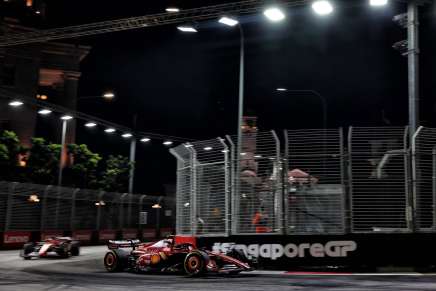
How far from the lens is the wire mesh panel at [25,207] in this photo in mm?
28969

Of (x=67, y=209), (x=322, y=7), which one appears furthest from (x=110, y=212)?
(x=322, y=7)

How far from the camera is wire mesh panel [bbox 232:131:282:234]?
50.2 ft

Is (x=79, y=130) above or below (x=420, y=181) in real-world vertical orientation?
above

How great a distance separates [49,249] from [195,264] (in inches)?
390

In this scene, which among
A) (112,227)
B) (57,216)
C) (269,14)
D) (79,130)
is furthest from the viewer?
(79,130)

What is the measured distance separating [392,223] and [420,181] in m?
1.30

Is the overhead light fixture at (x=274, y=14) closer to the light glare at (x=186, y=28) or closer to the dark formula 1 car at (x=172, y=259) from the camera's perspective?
the light glare at (x=186, y=28)

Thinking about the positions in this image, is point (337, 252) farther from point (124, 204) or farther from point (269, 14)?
point (124, 204)

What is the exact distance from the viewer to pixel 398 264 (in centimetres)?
1460

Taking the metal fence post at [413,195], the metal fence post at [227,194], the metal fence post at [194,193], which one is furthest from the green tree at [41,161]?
the metal fence post at [413,195]

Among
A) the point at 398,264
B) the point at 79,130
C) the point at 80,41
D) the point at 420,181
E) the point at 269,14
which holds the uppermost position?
the point at 80,41

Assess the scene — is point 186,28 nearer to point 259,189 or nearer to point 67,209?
point 259,189

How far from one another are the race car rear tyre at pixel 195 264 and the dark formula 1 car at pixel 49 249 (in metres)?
9.49

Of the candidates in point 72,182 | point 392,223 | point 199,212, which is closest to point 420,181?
point 392,223
